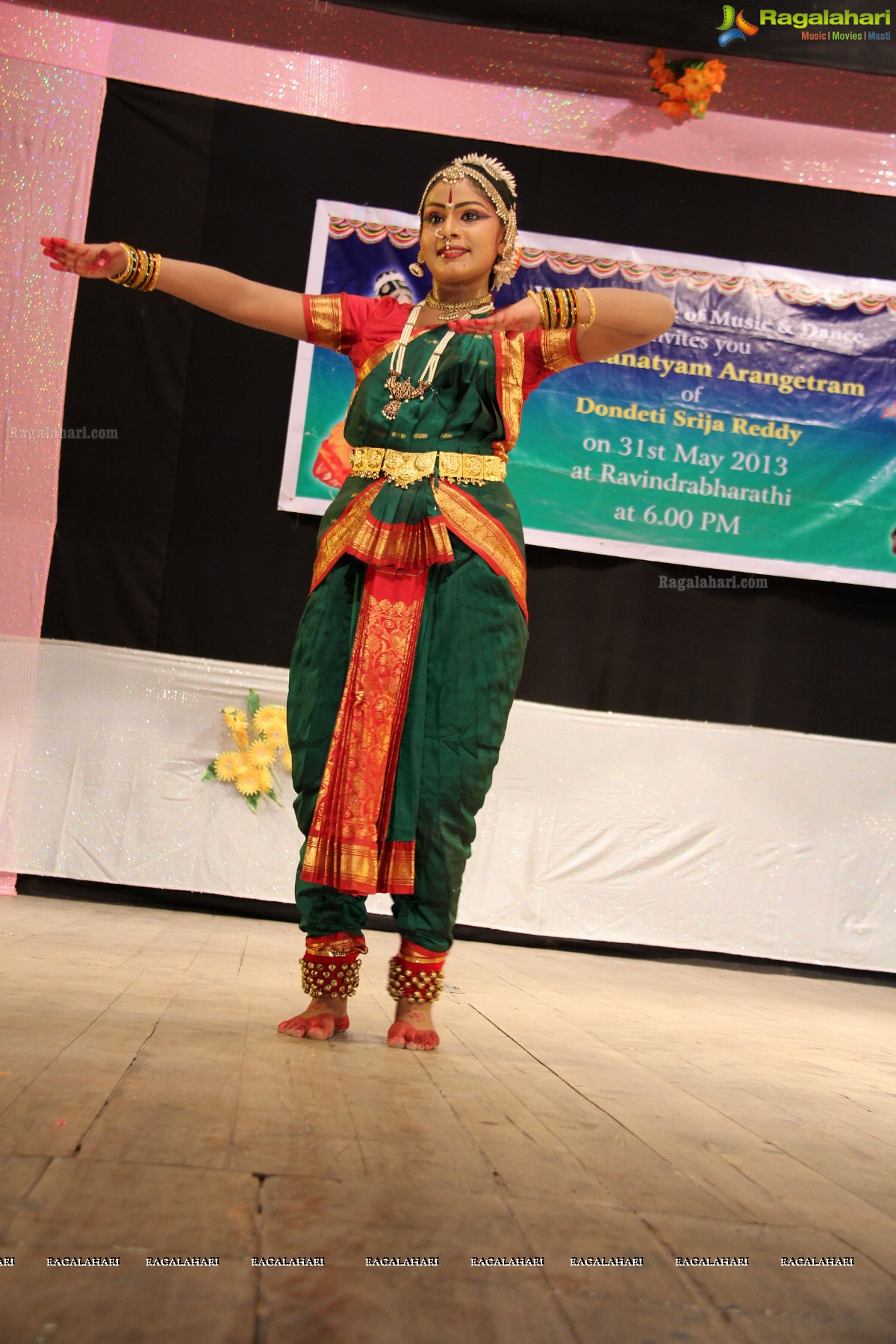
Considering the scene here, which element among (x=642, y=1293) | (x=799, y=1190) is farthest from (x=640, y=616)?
(x=642, y=1293)

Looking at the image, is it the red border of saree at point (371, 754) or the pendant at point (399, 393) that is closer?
the red border of saree at point (371, 754)

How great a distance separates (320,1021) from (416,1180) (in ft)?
2.82

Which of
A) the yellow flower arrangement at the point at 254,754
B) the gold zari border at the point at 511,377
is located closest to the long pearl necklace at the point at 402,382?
the gold zari border at the point at 511,377

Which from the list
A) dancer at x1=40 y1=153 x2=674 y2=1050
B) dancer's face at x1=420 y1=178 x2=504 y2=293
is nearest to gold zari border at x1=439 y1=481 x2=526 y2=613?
dancer at x1=40 y1=153 x2=674 y2=1050

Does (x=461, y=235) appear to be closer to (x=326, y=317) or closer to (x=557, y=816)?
(x=326, y=317)

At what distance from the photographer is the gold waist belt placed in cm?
199

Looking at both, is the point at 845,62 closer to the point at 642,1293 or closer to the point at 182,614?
the point at 182,614

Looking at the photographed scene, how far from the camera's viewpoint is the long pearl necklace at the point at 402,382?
1.99 metres

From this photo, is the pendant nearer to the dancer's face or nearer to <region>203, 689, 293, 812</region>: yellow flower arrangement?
the dancer's face

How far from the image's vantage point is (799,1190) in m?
1.20

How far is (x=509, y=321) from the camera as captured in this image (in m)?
1.78

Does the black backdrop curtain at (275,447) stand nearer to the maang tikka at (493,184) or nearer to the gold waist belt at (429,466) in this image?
the maang tikka at (493,184)

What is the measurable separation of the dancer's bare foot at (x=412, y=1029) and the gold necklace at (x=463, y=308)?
118cm

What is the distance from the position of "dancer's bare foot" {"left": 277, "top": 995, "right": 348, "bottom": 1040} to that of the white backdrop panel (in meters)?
2.38
